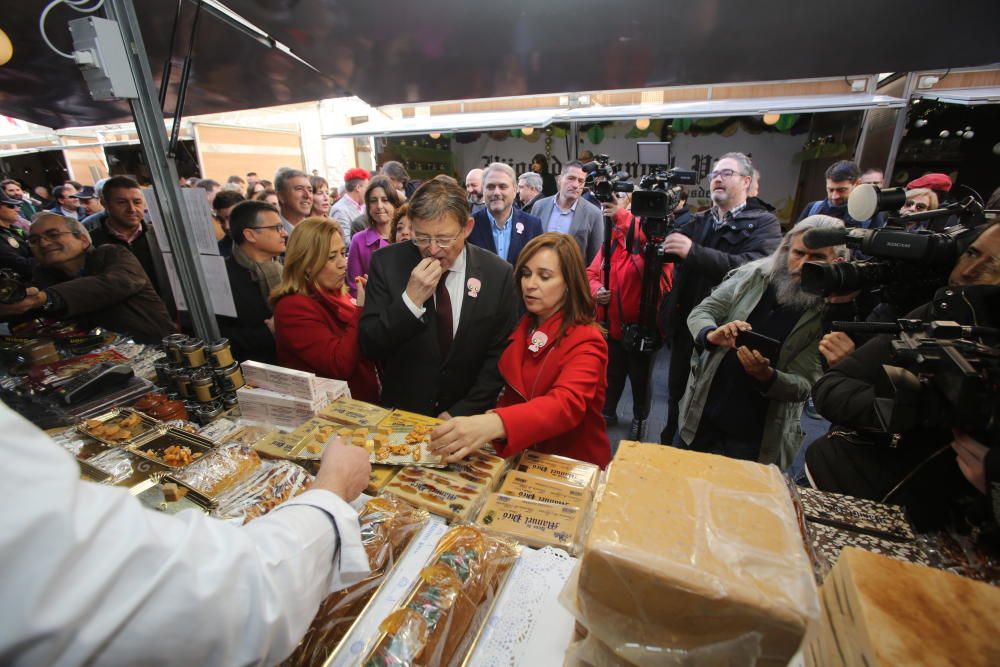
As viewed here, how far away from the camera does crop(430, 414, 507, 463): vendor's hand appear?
1.27 meters

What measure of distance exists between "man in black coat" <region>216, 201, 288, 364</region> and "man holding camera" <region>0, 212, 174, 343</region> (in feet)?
1.89

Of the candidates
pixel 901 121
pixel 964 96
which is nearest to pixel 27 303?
pixel 901 121

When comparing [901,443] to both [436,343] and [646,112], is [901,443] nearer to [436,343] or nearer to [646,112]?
[436,343]

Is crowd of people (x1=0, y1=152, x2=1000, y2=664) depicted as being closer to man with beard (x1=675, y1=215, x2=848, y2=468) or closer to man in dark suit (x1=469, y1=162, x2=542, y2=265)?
man with beard (x1=675, y1=215, x2=848, y2=468)

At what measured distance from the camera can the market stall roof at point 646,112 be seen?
4.89 m

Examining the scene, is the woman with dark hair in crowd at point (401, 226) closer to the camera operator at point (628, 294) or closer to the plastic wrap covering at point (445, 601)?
the camera operator at point (628, 294)

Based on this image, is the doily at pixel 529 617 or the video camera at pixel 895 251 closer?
the doily at pixel 529 617

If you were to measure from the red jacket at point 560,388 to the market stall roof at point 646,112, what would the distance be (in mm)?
4929

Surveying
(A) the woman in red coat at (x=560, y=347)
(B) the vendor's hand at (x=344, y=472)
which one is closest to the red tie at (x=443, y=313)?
(A) the woman in red coat at (x=560, y=347)

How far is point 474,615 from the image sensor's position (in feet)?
2.95

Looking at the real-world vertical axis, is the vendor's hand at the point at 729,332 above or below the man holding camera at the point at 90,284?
below

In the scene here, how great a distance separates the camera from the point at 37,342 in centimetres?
218

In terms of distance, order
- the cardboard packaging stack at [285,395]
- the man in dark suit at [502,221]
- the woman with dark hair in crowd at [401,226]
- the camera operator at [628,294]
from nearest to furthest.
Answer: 1. the cardboard packaging stack at [285,395]
2. the woman with dark hair in crowd at [401,226]
3. the camera operator at [628,294]
4. the man in dark suit at [502,221]

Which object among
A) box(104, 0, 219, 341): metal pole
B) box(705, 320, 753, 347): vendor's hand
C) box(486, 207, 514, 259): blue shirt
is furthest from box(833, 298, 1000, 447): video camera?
box(486, 207, 514, 259): blue shirt
